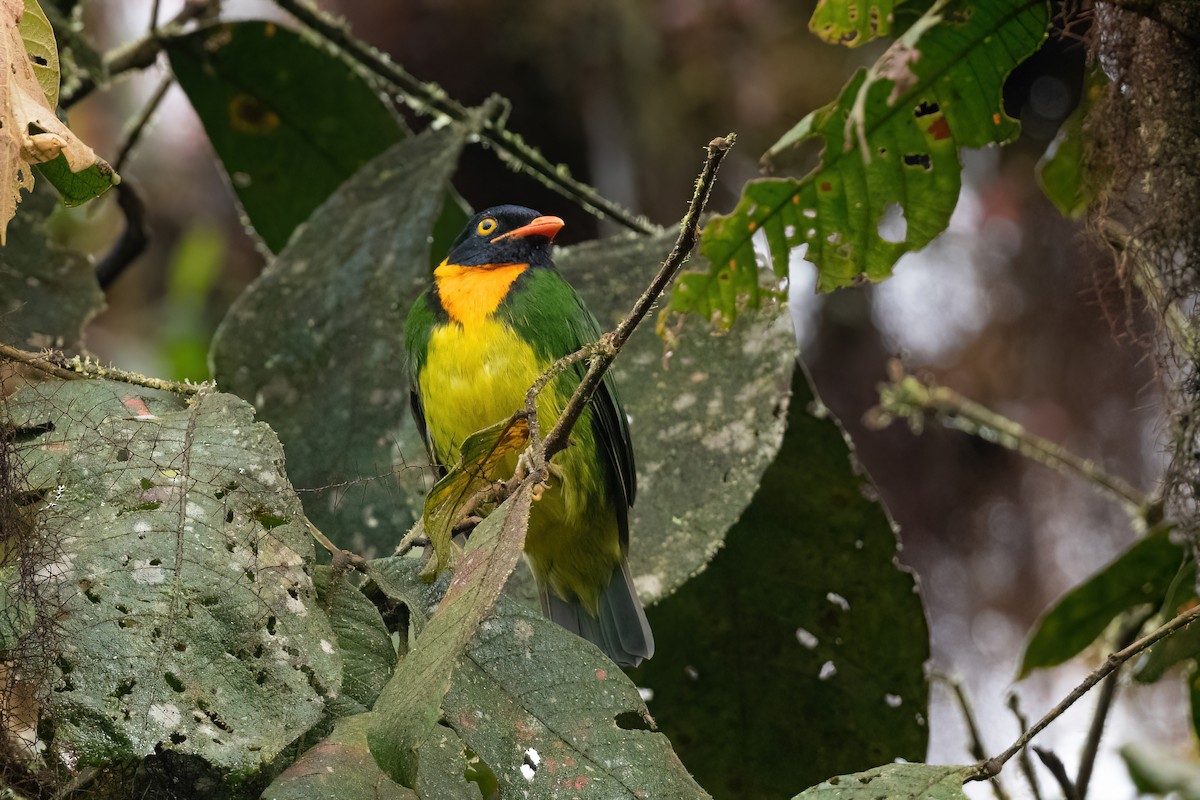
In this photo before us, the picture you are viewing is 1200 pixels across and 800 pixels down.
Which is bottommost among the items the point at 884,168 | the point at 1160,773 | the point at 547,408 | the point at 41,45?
the point at 41,45

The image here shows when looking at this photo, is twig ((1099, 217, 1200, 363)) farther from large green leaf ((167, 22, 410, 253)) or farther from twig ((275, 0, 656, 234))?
large green leaf ((167, 22, 410, 253))

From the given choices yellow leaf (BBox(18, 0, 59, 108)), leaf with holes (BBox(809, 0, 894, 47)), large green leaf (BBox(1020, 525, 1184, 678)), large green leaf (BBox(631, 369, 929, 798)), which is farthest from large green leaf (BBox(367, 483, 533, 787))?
large green leaf (BBox(1020, 525, 1184, 678))

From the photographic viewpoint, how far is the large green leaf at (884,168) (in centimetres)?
195

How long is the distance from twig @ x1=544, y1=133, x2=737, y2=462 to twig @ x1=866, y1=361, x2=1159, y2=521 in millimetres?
1919

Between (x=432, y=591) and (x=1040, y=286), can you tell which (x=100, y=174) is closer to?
(x=432, y=591)

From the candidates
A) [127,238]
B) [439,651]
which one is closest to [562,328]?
[127,238]

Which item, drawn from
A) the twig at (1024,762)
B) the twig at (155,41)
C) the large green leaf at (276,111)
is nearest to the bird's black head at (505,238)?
the large green leaf at (276,111)

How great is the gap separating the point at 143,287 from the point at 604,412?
4.38 m

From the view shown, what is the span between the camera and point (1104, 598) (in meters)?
2.71

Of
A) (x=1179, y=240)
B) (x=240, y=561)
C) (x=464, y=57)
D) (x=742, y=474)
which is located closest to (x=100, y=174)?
(x=240, y=561)

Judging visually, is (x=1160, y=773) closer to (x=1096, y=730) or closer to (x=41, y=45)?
(x=1096, y=730)

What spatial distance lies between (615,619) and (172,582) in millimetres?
1612

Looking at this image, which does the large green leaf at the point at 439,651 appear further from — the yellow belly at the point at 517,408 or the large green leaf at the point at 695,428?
the yellow belly at the point at 517,408

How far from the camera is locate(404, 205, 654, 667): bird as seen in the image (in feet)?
9.11
